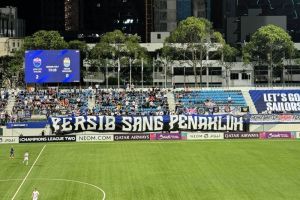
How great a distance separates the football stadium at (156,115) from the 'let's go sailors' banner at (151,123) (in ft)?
A: 0.51

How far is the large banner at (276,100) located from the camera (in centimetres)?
9858

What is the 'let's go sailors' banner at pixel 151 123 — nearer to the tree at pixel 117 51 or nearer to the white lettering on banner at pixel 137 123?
the white lettering on banner at pixel 137 123

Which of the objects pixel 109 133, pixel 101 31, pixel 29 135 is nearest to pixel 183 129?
pixel 109 133

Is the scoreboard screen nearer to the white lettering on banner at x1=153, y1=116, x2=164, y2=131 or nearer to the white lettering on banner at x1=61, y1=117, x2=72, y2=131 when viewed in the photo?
the white lettering on banner at x1=61, y1=117, x2=72, y2=131

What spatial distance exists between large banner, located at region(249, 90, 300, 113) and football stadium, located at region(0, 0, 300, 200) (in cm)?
21

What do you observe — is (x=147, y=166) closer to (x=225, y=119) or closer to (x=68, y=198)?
(x=68, y=198)

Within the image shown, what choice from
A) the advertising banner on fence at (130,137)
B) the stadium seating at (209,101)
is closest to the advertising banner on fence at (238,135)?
the advertising banner on fence at (130,137)

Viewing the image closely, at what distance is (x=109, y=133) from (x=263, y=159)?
95.8ft

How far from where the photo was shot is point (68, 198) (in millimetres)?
39406

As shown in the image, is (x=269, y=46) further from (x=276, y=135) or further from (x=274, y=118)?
(x=276, y=135)

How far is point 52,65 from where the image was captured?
9344cm

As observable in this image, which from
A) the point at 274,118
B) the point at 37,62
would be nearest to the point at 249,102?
the point at 274,118

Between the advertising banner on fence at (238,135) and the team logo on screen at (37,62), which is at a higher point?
the team logo on screen at (37,62)

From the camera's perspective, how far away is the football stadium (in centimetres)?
4525
